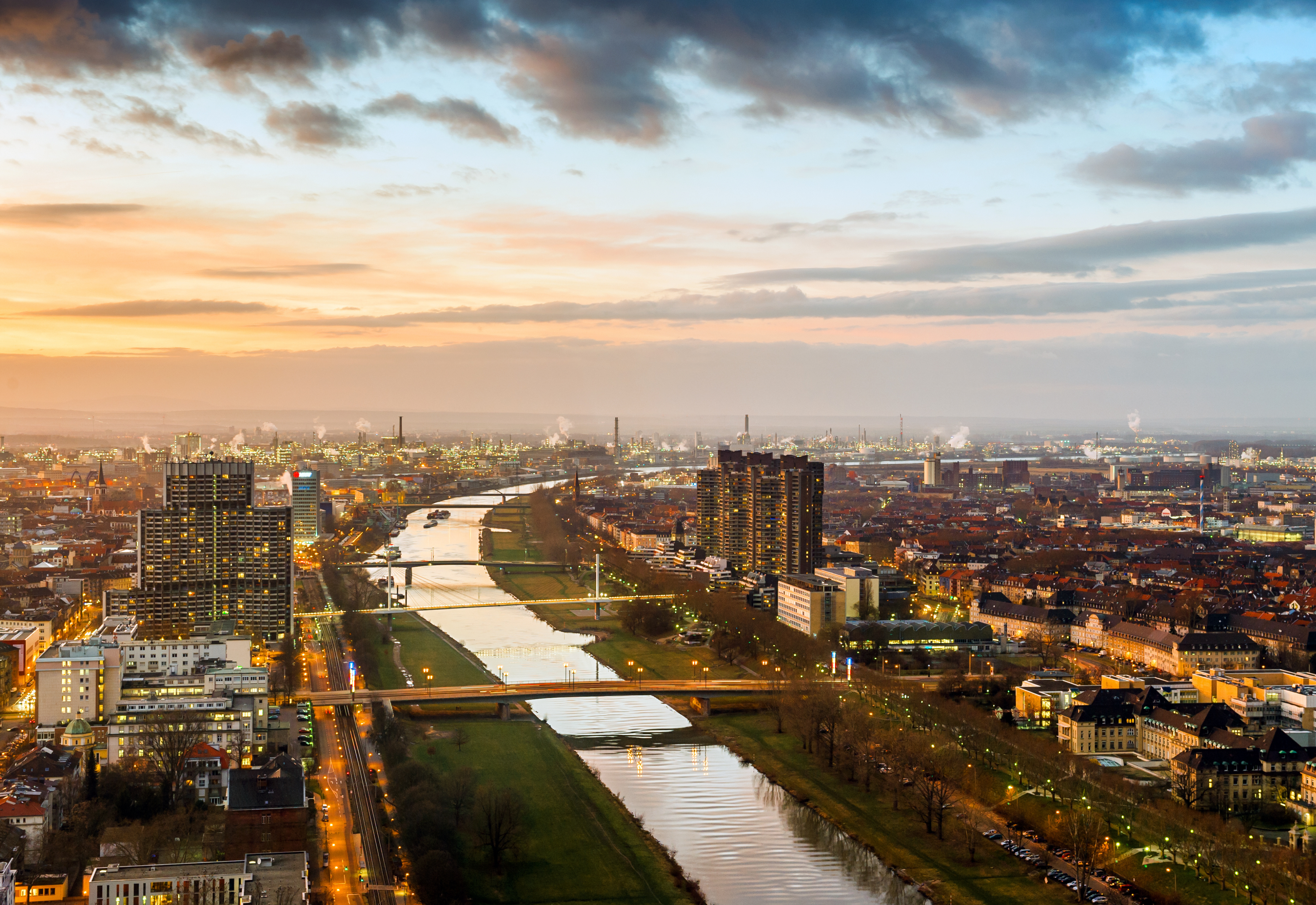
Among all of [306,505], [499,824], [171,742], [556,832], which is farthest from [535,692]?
[306,505]

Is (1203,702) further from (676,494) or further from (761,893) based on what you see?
(676,494)

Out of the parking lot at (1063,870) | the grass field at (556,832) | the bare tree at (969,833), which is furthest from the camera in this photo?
the bare tree at (969,833)

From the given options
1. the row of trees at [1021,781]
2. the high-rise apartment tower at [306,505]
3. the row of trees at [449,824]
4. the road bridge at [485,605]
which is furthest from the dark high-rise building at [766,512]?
the row of trees at [449,824]

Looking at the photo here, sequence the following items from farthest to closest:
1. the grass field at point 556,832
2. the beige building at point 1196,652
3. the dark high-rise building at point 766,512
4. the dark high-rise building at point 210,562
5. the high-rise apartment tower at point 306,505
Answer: the high-rise apartment tower at point 306,505 < the dark high-rise building at point 766,512 < the dark high-rise building at point 210,562 < the beige building at point 1196,652 < the grass field at point 556,832

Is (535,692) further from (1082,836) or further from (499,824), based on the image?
(1082,836)

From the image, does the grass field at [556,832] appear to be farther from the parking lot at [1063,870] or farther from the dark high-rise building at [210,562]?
the dark high-rise building at [210,562]
